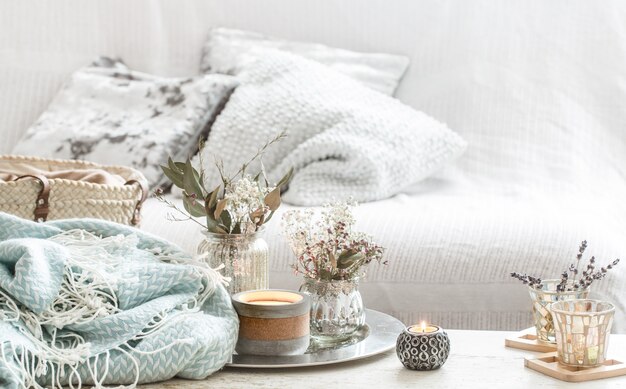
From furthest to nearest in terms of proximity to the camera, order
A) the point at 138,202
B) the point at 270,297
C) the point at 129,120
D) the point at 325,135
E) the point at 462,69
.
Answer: the point at 462,69
the point at 129,120
the point at 325,135
the point at 138,202
the point at 270,297

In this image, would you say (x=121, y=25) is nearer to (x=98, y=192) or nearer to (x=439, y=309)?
(x=98, y=192)

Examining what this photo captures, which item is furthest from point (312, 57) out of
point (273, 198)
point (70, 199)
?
point (273, 198)

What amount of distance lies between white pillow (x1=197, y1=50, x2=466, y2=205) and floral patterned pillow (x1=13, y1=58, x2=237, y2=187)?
0.24 feet

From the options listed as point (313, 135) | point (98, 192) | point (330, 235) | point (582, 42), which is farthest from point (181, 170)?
point (582, 42)

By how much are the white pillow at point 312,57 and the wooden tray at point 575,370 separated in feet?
4.53

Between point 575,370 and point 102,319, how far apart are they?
58cm

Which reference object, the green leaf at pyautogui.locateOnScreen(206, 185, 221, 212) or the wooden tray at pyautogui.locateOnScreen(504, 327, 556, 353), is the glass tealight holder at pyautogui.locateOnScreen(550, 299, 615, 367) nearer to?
the wooden tray at pyautogui.locateOnScreen(504, 327, 556, 353)

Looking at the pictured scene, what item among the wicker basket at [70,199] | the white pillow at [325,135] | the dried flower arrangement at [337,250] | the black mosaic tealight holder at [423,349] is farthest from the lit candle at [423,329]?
the white pillow at [325,135]

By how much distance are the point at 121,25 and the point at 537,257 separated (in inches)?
54.5

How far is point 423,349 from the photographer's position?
3.93 feet

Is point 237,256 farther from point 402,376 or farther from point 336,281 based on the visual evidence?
point 402,376

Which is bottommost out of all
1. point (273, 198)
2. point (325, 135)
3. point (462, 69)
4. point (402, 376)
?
point (402, 376)

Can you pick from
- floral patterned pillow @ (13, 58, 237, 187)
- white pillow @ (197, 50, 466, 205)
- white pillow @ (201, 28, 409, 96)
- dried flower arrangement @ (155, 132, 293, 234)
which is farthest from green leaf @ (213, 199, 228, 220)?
white pillow @ (201, 28, 409, 96)

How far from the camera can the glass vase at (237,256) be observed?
133 cm
